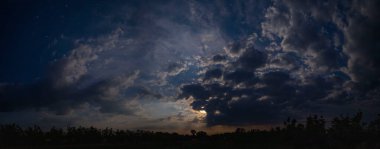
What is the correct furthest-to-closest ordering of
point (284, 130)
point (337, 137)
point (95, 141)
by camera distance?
point (95, 141)
point (284, 130)
point (337, 137)

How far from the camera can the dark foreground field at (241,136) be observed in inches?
2393

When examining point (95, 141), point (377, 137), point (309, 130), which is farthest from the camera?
point (95, 141)

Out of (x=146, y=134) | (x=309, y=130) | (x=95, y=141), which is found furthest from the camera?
(x=146, y=134)

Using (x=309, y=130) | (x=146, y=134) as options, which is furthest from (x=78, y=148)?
(x=309, y=130)

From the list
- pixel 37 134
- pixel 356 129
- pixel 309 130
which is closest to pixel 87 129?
pixel 37 134

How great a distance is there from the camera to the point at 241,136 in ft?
329

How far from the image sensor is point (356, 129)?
203 ft

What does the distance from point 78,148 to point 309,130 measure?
46.6m

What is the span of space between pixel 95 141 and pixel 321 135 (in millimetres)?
62421

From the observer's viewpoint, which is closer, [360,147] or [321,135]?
[360,147]

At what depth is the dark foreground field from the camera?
60.8m

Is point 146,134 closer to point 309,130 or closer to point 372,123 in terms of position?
point 309,130

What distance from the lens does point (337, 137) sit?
6278 cm

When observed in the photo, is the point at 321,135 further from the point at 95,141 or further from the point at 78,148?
the point at 95,141
